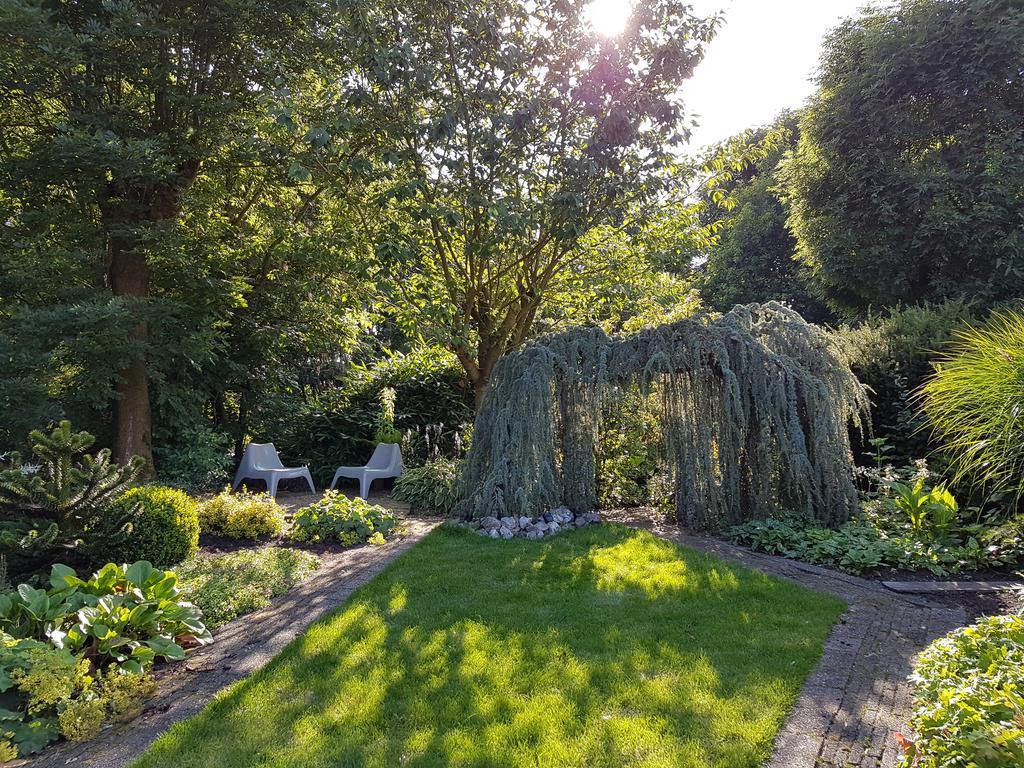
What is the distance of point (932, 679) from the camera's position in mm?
2355

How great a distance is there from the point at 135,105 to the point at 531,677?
8.17 metres

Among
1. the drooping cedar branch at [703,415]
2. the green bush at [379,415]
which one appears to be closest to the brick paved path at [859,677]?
the drooping cedar branch at [703,415]

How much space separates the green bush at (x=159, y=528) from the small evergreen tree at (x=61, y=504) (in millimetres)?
244

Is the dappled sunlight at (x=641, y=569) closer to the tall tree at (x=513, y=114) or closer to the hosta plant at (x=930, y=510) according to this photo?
the hosta plant at (x=930, y=510)

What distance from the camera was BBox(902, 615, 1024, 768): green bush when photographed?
1728 mm

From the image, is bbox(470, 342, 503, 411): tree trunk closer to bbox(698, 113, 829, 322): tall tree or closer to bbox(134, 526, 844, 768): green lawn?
bbox(134, 526, 844, 768): green lawn

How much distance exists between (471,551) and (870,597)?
3276mm

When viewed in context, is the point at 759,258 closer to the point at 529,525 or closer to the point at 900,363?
the point at 900,363

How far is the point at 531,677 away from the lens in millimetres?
3084

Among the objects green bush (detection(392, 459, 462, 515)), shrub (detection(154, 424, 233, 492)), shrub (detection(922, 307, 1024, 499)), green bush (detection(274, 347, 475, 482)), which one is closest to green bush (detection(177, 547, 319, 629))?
green bush (detection(392, 459, 462, 515))

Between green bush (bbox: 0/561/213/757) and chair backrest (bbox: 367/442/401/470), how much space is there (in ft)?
18.0

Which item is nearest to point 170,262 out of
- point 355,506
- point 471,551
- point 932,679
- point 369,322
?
point 369,322

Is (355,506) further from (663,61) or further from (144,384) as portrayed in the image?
(663,61)

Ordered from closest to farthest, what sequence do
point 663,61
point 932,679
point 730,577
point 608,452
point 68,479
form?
point 932,679
point 68,479
point 730,577
point 663,61
point 608,452
